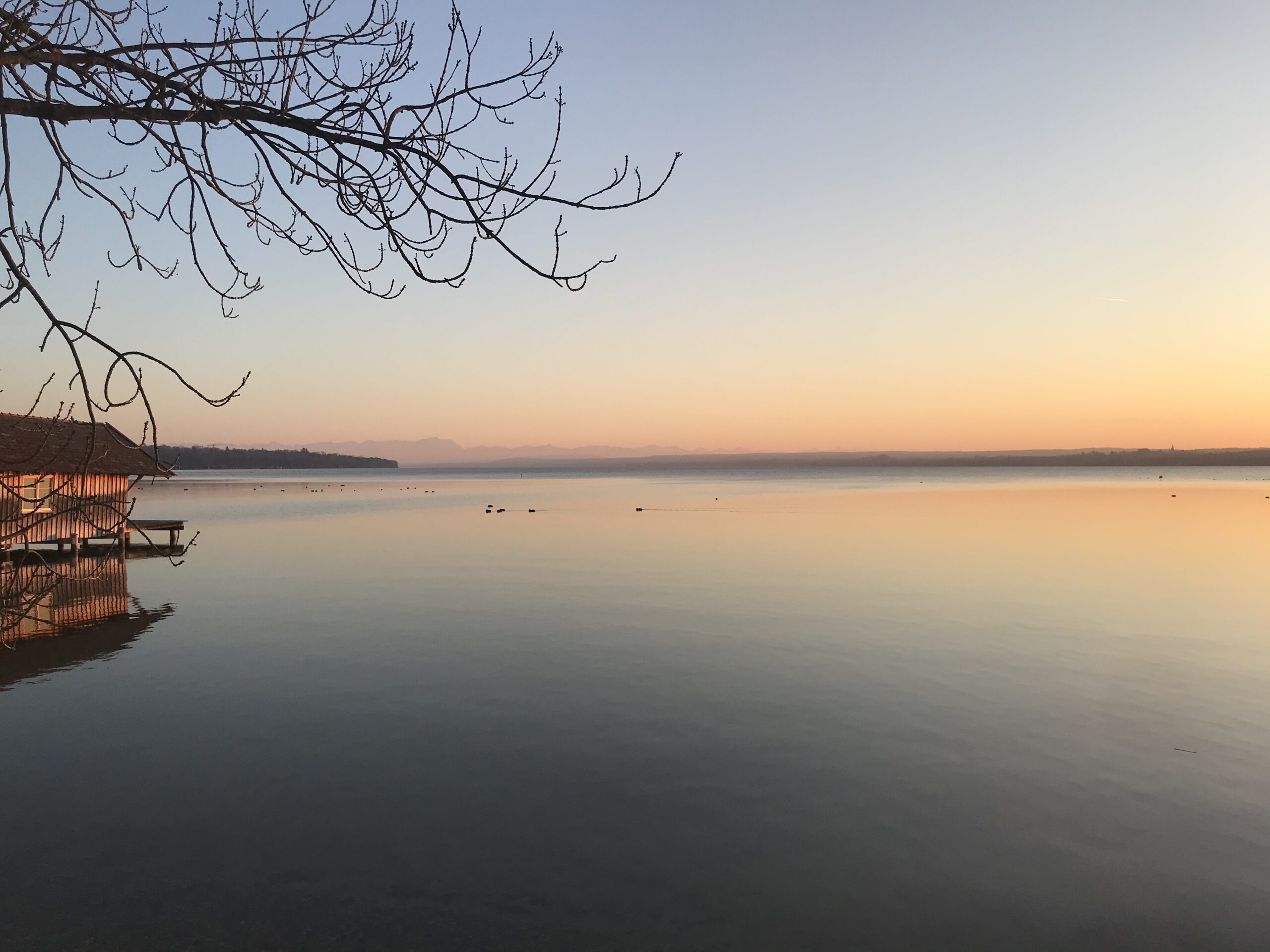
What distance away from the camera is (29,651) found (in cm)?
1770

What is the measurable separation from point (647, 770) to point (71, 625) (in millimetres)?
17872

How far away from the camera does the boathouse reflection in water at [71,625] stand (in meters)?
16.4

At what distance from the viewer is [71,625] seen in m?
20.9

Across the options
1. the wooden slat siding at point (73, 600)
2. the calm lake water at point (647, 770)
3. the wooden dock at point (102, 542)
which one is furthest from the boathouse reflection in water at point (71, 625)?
the wooden dock at point (102, 542)

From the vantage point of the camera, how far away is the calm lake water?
7.34 metres

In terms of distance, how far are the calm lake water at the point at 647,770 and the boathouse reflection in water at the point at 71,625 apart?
18 cm

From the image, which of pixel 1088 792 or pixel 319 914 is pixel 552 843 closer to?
pixel 319 914

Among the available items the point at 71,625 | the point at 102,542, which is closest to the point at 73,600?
the point at 71,625

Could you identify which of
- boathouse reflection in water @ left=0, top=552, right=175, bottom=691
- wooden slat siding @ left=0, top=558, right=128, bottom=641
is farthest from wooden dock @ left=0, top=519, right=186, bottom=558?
boathouse reflection in water @ left=0, top=552, right=175, bottom=691

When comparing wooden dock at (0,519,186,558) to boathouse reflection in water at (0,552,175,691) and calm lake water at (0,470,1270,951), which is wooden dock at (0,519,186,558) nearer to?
boathouse reflection in water at (0,552,175,691)

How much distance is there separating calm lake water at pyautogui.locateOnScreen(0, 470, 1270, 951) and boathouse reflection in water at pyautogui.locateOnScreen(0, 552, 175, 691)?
0.58ft

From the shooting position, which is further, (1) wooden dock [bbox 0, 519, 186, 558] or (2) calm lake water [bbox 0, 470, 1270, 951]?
(1) wooden dock [bbox 0, 519, 186, 558]

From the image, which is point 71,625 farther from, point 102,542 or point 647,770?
→ point 102,542

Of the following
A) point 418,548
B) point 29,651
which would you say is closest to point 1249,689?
point 29,651
